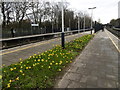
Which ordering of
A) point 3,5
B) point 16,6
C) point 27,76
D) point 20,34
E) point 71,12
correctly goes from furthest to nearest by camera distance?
point 71,12
point 16,6
point 3,5
point 20,34
point 27,76

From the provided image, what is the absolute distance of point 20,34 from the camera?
1555cm

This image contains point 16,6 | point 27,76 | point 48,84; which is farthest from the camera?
point 16,6

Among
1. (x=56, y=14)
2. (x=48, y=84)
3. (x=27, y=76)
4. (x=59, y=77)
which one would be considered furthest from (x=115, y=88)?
(x=56, y=14)

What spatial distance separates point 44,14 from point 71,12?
19.3m

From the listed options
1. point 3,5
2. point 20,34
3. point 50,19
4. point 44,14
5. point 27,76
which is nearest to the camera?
point 27,76

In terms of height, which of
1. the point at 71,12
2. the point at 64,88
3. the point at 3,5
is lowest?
the point at 64,88

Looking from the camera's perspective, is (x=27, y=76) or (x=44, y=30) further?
(x=44, y=30)

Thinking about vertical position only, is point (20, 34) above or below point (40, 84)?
above

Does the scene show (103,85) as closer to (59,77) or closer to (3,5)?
(59,77)

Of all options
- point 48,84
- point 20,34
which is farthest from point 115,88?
point 20,34

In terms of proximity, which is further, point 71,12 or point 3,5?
point 71,12

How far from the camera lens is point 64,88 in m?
2.52

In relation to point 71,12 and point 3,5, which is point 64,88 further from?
point 71,12

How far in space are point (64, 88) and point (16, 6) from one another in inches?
899
